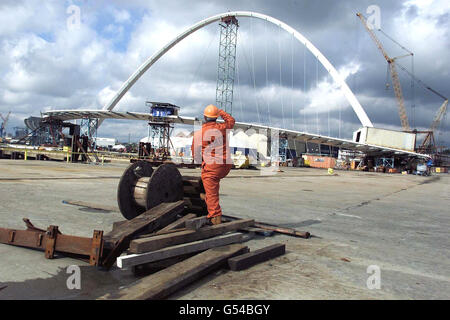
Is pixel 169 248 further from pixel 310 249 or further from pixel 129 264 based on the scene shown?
pixel 310 249

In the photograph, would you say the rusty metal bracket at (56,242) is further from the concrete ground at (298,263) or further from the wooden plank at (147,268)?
the wooden plank at (147,268)

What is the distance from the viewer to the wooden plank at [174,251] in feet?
10.4

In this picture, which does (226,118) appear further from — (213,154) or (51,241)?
(51,241)

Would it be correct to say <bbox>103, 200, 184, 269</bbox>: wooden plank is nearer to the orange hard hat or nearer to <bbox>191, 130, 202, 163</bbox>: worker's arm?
<bbox>191, 130, 202, 163</bbox>: worker's arm

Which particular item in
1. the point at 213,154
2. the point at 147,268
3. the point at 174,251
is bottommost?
the point at 147,268

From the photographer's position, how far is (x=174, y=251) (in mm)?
3617

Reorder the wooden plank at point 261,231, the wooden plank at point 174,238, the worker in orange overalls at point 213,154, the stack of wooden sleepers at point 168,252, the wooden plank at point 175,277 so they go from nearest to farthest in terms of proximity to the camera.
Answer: the wooden plank at point 175,277
the stack of wooden sleepers at point 168,252
the wooden plank at point 174,238
the worker in orange overalls at point 213,154
the wooden plank at point 261,231

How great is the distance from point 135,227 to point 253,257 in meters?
1.52

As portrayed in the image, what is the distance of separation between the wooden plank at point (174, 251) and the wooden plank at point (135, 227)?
0.41 m

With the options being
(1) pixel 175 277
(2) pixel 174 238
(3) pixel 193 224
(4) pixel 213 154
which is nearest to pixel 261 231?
(4) pixel 213 154

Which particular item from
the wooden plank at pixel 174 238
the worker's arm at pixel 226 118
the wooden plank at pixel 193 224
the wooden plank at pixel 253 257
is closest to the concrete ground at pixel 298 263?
the wooden plank at pixel 253 257

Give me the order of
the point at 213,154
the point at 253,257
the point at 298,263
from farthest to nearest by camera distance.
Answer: the point at 213,154 < the point at 298,263 < the point at 253,257
